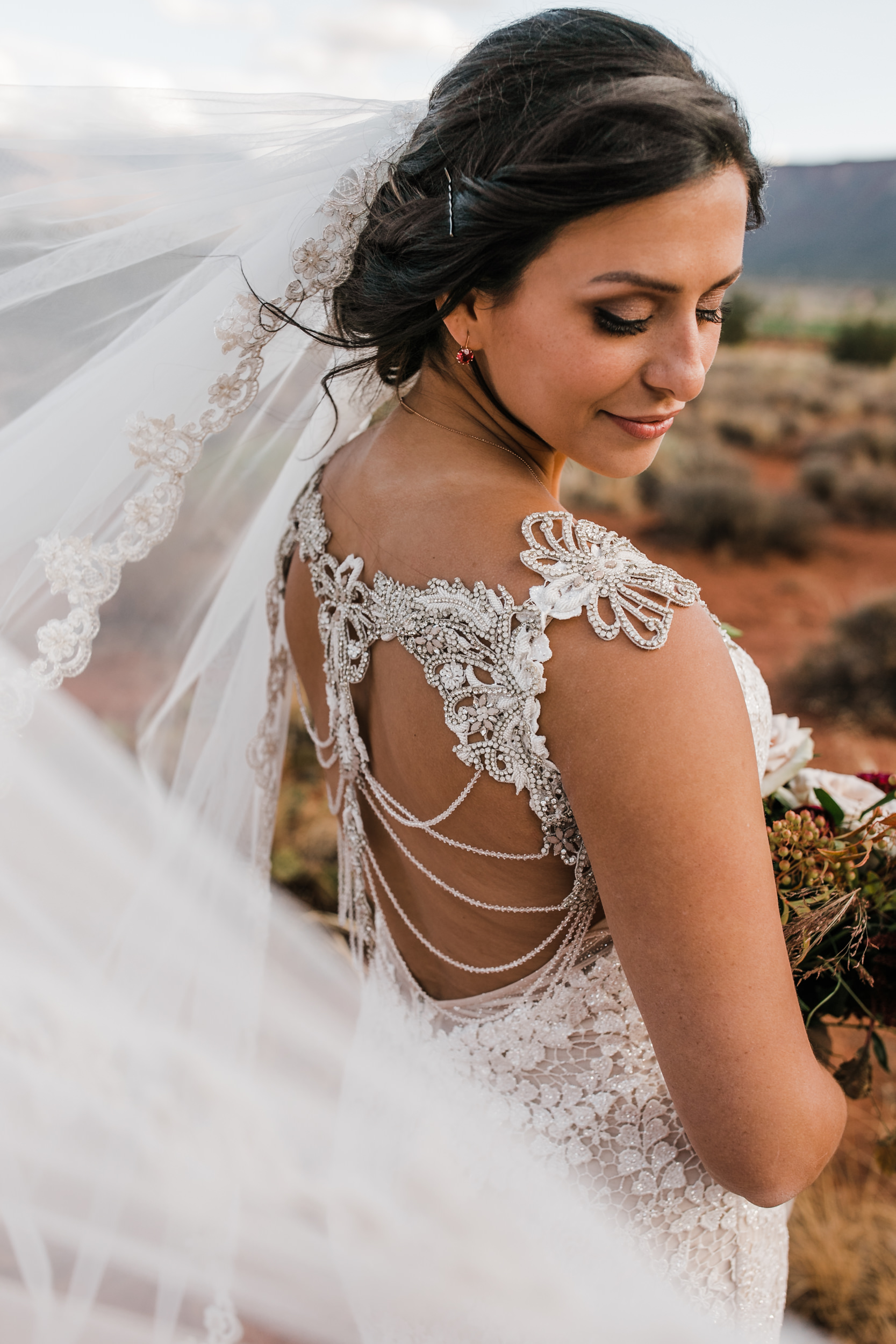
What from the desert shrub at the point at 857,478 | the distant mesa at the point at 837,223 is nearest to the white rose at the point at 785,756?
the desert shrub at the point at 857,478

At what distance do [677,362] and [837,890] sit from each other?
2.68 feet

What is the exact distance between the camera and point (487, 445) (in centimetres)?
123

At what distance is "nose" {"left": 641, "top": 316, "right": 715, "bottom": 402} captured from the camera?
1134mm

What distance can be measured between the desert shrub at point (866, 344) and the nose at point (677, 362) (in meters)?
17.0

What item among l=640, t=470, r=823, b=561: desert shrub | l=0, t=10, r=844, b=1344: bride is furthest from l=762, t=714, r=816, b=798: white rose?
l=640, t=470, r=823, b=561: desert shrub

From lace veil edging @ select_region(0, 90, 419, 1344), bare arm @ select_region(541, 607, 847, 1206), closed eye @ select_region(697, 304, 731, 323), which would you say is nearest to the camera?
bare arm @ select_region(541, 607, 847, 1206)

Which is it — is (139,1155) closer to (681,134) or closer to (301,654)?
(301,654)

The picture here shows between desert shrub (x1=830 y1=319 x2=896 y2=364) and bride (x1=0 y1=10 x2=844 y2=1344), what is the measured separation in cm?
1668

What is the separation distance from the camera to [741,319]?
1709cm

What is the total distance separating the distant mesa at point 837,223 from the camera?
17312 millimetres

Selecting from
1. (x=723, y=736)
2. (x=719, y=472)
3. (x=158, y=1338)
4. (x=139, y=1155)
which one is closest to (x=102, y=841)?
(x=139, y=1155)

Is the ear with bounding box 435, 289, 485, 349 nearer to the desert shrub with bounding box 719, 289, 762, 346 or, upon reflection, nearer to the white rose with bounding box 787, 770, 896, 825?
the white rose with bounding box 787, 770, 896, 825

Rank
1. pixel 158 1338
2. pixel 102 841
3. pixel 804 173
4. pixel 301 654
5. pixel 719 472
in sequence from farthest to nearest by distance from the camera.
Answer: pixel 804 173
pixel 719 472
pixel 102 841
pixel 158 1338
pixel 301 654

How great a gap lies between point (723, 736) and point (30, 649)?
39.9 inches
